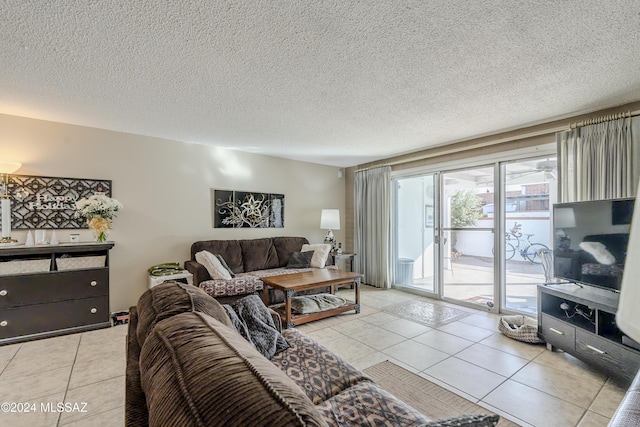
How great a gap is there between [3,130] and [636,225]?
4757 millimetres

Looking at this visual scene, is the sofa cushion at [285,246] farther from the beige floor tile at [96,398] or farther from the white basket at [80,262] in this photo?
the beige floor tile at [96,398]

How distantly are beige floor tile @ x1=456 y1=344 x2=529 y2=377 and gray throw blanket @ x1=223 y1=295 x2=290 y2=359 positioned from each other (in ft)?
5.87

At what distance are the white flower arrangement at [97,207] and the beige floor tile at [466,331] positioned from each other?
401 cm

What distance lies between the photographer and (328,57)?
82.0 inches

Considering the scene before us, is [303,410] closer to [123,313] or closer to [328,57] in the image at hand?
[328,57]

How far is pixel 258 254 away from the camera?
4.60 metres

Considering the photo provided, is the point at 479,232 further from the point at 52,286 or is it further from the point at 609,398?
the point at 52,286

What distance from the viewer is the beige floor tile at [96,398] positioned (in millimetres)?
1900

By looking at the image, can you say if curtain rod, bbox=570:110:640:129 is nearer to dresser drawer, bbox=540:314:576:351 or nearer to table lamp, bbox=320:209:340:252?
dresser drawer, bbox=540:314:576:351

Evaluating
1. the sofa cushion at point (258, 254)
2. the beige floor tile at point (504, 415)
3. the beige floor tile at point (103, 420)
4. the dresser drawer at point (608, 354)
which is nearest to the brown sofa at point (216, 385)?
the beige floor tile at point (103, 420)

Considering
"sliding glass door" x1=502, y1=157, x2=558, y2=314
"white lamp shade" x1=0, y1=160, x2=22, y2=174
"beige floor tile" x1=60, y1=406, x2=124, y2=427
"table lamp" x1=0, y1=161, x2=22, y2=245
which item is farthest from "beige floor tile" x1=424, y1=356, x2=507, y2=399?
"white lamp shade" x1=0, y1=160, x2=22, y2=174

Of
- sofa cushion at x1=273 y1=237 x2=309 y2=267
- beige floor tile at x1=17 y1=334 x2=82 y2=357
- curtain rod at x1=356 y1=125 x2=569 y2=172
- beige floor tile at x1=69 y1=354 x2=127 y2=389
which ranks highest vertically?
curtain rod at x1=356 y1=125 x2=569 y2=172

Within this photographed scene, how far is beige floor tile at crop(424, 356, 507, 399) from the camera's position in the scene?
2176 mm

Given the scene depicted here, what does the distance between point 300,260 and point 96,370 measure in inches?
110
